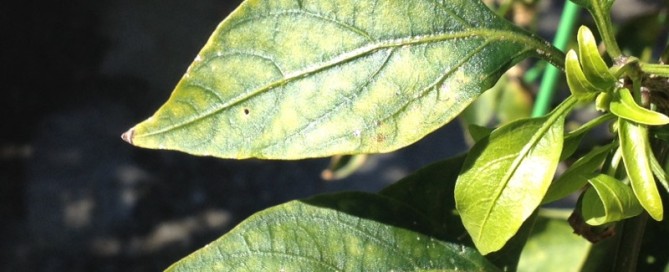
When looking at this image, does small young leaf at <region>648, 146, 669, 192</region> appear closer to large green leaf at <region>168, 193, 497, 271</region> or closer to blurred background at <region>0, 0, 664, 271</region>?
large green leaf at <region>168, 193, 497, 271</region>

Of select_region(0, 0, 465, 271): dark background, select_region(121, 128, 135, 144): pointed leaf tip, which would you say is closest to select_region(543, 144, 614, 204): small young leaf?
select_region(121, 128, 135, 144): pointed leaf tip

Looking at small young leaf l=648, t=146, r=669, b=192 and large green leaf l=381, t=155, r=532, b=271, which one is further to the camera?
large green leaf l=381, t=155, r=532, b=271

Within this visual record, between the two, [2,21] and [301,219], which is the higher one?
[2,21]

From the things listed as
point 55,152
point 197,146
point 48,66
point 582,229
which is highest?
point 48,66

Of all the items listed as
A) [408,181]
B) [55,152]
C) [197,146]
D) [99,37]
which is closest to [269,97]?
[197,146]

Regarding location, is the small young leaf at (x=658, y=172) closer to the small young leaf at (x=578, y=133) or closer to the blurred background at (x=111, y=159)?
the small young leaf at (x=578, y=133)

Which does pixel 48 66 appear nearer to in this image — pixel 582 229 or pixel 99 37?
pixel 99 37
